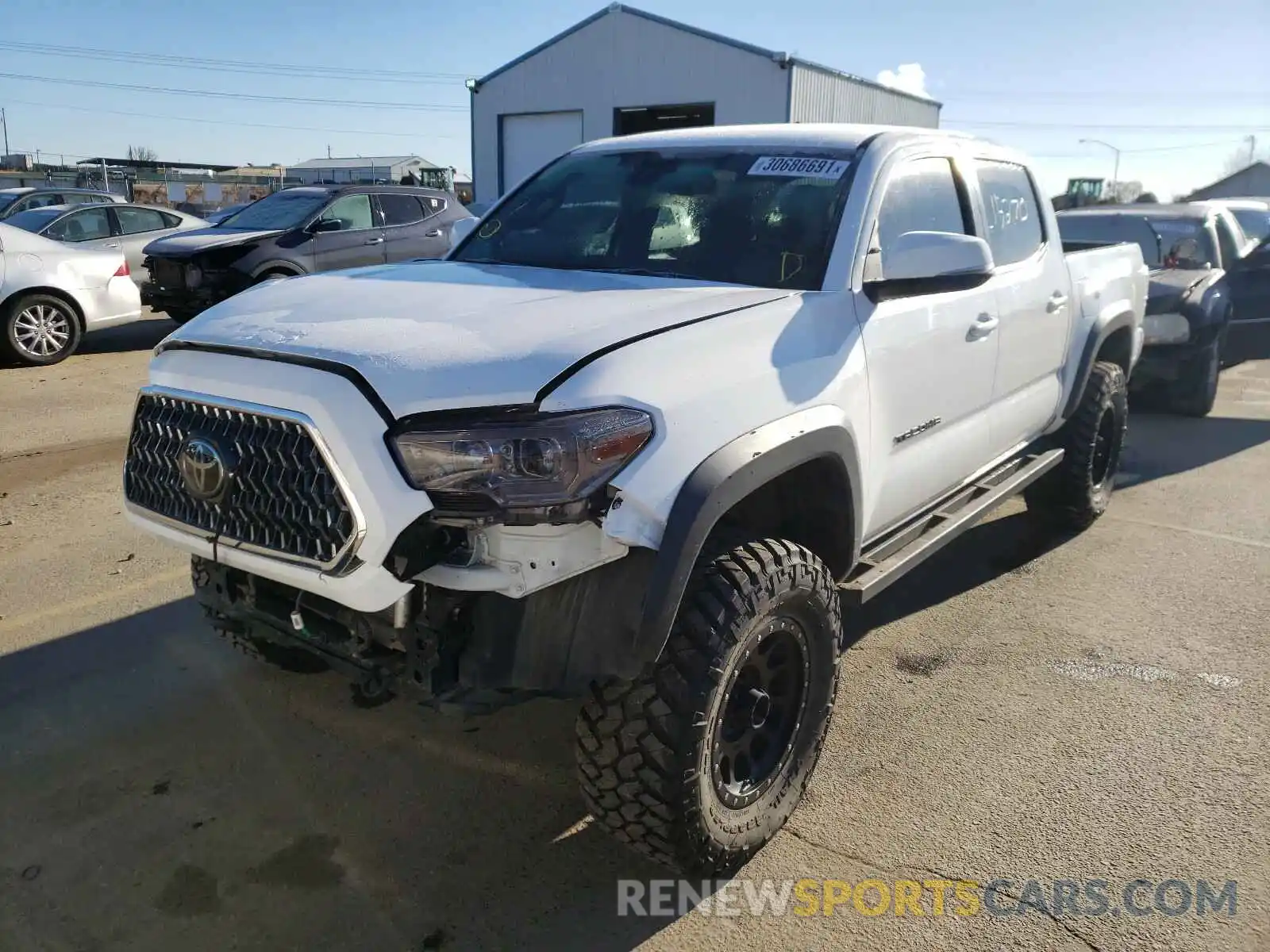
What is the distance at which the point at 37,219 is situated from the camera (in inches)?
480

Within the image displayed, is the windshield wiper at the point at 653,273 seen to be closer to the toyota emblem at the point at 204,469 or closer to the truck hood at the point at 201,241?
the toyota emblem at the point at 204,469

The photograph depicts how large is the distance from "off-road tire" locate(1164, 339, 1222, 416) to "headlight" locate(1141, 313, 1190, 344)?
13.5 inches

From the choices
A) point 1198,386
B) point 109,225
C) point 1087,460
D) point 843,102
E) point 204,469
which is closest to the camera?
point 204,469

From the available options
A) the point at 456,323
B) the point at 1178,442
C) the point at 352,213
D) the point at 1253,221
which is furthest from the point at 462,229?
the point at 1253,221

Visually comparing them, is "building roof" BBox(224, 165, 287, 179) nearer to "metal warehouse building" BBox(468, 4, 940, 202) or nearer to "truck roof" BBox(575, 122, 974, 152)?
"metal warehouse building" BBox(468, 4, 940, 202)

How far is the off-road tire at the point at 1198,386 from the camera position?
329 inches

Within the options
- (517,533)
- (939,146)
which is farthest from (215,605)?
(939,146)

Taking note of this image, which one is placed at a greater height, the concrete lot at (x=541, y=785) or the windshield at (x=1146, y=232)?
the windshield at (x=1146, y=232)

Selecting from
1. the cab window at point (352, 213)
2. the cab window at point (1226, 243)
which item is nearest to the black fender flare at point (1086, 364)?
the cab window at point (1226, 243)

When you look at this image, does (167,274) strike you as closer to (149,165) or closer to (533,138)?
(533,138)

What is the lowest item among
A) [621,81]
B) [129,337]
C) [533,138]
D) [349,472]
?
[129,337]

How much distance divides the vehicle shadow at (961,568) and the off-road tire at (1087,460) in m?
0.17

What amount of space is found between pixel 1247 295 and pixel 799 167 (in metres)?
7.93

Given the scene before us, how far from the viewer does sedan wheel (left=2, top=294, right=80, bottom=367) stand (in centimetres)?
925
